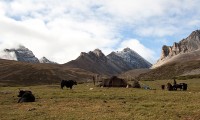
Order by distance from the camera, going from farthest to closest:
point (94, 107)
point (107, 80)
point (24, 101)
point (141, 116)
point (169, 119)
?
point (107, 80) < point (24, 101) < point (94, 107) < point (141, 116) < point (169, 119)

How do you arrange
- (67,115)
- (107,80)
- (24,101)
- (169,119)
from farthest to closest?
(107,80) < (24,101) < (67,115) < (169,119)

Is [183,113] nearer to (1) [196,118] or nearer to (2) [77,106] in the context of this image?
(1) [196,118]

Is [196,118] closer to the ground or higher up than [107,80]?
closer to the ground

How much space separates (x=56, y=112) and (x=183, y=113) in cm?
1053

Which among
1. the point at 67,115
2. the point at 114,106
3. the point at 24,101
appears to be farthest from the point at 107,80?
the point at 67,115

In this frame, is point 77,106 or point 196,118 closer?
point 196,118

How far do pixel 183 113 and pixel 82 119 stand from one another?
7837 millimetres

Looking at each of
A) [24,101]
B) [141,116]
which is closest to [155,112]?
[141,116]

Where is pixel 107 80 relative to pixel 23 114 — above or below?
above

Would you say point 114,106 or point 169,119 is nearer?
point 169,119

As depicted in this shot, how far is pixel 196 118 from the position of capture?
23188 millimetres

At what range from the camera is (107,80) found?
70.1 meters

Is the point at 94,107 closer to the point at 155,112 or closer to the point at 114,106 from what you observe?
the point at 114,106

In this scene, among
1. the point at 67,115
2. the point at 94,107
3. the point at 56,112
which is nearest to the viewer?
the point at 67,115
